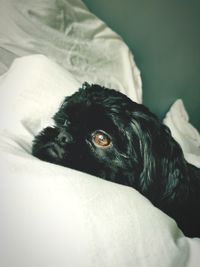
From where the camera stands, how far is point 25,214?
1.88 feet

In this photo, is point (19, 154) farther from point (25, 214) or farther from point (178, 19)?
point (178, 19)

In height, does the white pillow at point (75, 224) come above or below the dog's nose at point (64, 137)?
above

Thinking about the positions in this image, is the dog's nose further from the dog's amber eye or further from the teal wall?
the teal wall

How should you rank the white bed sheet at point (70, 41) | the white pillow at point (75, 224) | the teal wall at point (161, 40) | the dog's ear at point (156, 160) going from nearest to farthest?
the white pillow at point (75, 224) → the dog's ear at point (156, 160) → the white bed sheet at point (70, 41) → the teal wall at point (161, 40)

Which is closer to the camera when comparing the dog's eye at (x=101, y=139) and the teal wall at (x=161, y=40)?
the dog's eye at (x=101, y=139)

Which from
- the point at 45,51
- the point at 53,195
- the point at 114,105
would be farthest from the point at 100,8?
the point at 53,195

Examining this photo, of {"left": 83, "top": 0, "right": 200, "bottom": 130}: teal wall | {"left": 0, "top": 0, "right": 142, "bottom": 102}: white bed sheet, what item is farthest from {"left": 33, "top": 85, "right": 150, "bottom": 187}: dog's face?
{"left": 83, "top": 0, "right": 200, "bottom": 130}: teal wall

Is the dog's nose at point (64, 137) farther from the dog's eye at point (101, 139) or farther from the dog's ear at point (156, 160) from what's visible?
the dog's ear at point (156, 160)

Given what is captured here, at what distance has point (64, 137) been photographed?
841 millimetres

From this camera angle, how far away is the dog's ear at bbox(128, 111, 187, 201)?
0.77 m

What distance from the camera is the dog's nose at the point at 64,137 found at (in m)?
0.83

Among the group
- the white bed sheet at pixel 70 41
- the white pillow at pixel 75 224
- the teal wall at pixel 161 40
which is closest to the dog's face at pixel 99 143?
the white pillow at pixel 75 224

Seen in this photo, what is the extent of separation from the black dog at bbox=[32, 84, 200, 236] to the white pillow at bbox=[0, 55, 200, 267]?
0.13 m

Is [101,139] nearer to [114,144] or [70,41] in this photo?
[114,144]
